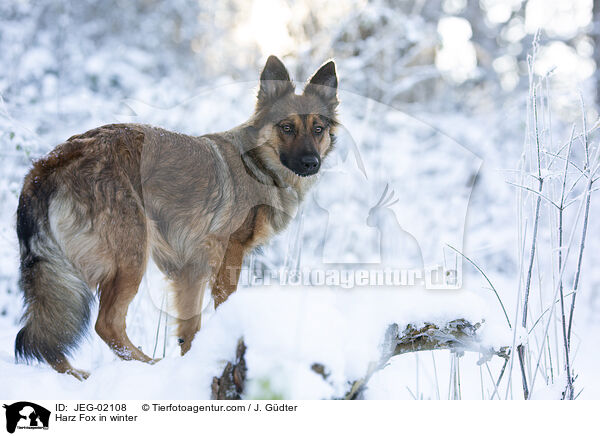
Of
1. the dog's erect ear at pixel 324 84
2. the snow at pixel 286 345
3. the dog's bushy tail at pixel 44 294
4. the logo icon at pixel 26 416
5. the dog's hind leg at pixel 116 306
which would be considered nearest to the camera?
the snow at pixel 286 345

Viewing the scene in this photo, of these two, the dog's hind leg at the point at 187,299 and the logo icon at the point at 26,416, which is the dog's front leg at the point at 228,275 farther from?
the logo icon at the point at 26,416

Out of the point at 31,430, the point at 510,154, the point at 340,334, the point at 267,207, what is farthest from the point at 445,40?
the point at 31,430

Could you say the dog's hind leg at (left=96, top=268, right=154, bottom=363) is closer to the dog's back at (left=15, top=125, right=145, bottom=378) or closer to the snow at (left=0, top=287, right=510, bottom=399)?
the dog's back at (left=15, top=125, right=145, bottom=378)

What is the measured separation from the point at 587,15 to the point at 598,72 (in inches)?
30.2

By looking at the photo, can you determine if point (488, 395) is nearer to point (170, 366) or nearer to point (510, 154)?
point (170, 366)

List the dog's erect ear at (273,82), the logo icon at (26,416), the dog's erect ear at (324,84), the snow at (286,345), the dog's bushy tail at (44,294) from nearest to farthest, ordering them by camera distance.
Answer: the snow at (286,345)
the logo icon at (26,416)
the dog's bushy tail at (44,294)
the dog's erect ear at (273,82)
the dog's erect ear at (324,84)

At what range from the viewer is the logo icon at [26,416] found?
1655 millimetres

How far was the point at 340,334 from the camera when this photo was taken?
5.24 ft

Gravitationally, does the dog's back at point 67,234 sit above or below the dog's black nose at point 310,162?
below

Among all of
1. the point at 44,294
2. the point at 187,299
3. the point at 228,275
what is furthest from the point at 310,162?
the point at 44,294

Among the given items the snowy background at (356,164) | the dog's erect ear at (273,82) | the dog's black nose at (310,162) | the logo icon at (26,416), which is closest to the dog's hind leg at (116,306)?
the snowy background at (356,164)

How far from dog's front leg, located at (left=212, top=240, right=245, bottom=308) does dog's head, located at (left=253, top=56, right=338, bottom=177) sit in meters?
0.54

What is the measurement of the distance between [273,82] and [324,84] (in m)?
0.29

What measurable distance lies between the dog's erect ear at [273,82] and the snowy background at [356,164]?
9.5 inches
